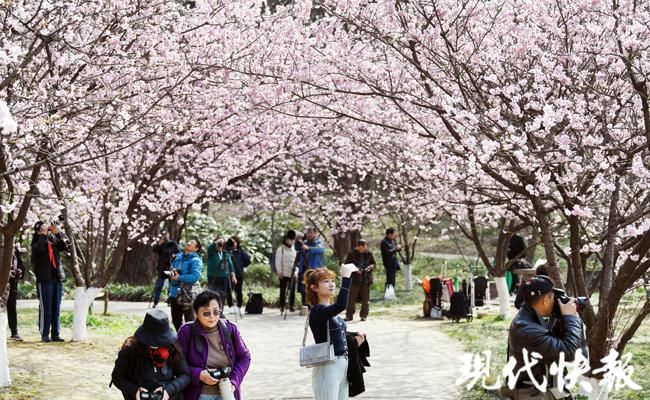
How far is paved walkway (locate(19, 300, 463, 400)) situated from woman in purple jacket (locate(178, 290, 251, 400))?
366 cm

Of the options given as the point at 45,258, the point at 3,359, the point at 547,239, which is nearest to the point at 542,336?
the point at 547,239

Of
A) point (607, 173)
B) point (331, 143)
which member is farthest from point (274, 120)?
point (607, 173)

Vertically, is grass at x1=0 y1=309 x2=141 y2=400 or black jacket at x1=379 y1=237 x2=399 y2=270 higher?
black jacket at x1=379 y1=237 x2=399 y2=270

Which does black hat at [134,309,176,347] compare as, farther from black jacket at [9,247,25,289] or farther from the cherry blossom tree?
black jacket at [9,247,25,289]

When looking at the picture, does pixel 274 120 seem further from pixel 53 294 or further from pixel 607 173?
pixel 607 173

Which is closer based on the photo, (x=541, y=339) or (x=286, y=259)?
(x=541, y=339)

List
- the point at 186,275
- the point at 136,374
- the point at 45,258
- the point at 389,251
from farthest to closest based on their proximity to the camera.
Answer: the point at 389,251
the point at 45,258
the point at 186,275
the point at 136,374

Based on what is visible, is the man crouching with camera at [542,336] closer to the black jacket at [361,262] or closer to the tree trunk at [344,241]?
the black jacket at [361,262]

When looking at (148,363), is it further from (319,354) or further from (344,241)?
(344,241)

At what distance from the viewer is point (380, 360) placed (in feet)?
41.7

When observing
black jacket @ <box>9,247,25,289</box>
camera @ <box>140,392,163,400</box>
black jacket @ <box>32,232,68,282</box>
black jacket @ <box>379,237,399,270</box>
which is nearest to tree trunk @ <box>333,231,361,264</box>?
black jacket @ <box>379,237,399,270</box>

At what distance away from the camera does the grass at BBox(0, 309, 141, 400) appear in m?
10.1

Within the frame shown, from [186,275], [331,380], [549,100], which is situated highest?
[549,100]

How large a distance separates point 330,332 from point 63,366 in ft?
17.4
